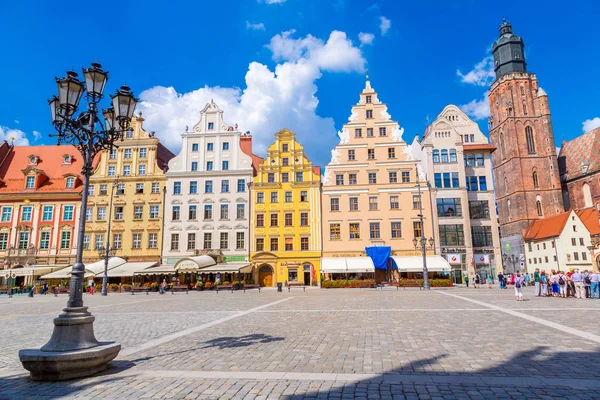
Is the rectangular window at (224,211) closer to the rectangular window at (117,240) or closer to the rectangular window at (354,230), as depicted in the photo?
the rectangular window at (117,240)

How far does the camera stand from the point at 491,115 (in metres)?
70.8

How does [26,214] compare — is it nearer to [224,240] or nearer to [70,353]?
[224,240]

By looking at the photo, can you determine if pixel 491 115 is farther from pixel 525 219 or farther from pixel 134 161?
pixel 134 161

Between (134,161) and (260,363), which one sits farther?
(134,161)

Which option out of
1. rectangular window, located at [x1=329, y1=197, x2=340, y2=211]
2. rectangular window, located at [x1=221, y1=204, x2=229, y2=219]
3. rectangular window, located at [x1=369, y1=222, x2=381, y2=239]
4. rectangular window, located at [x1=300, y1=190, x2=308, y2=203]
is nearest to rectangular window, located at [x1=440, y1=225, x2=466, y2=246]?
rectangular window, located at [x1=369, y1=222, x2=381, y2=239]

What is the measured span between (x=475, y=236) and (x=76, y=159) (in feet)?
156

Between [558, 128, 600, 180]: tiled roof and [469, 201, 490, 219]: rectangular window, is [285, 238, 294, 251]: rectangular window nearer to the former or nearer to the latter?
[469, 201, 490, 219]: rectangular window

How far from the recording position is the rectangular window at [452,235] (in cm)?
3935

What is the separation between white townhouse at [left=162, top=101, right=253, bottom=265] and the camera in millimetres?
41000

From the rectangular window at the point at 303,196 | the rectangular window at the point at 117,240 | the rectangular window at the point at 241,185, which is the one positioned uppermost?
the rectangular window at the point at 241,185

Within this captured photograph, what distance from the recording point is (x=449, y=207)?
Answer: 131 feet

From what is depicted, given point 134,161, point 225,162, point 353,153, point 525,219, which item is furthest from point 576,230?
point 134,161

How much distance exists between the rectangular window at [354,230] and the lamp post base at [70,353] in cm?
3426

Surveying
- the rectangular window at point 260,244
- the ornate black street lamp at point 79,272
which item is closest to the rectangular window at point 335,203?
the rectangular window at point 260,244
